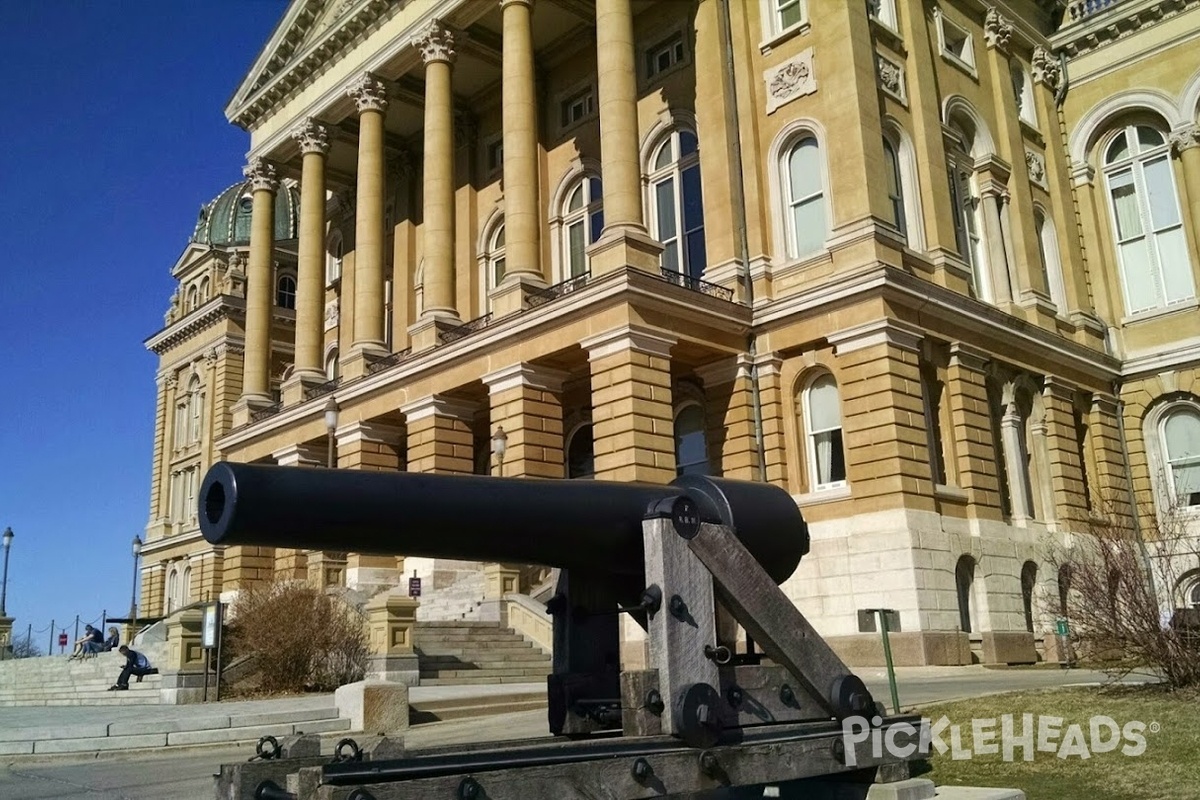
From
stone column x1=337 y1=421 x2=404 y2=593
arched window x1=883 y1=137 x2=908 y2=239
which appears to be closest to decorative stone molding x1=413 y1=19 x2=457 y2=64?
stone column x1=337 y1=421 x2=404 y2=593

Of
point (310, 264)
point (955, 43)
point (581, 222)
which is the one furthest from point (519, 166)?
point (955, 43)

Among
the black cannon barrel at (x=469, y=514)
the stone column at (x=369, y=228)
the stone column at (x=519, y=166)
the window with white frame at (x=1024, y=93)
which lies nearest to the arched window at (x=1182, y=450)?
the window with white frame at (x=1024, y=93)

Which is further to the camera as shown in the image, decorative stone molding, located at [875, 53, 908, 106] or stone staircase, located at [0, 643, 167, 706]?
decorative stone molding, located at [875, 53, 908, 106]

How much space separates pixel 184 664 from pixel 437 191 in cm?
1539

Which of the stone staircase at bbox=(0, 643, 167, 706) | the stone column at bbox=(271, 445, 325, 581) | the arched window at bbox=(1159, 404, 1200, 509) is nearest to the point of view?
the stone staircase at bbox=(0, 643, 167, 706)

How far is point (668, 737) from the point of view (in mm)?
4746

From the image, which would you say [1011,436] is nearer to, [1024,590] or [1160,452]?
[1024,590]

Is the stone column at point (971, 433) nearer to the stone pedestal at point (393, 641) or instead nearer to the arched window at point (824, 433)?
the arched window at point (824, 433)

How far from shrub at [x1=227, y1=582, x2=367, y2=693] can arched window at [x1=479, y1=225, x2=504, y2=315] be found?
51.0 feet

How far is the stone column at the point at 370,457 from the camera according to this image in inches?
1165

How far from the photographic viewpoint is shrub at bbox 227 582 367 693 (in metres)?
19.5

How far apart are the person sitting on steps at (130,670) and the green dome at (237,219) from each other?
4034 centimetres

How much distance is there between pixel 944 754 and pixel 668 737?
199 inches

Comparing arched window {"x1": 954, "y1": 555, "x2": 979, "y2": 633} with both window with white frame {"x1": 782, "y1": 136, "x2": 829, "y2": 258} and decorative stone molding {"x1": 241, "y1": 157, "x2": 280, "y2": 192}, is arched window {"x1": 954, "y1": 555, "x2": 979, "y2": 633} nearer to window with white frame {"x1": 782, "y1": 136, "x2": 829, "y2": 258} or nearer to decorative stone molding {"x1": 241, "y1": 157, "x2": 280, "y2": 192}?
window with white frame {"x1": 782, "y1": 136, "x2": 829, "y2": 258}
